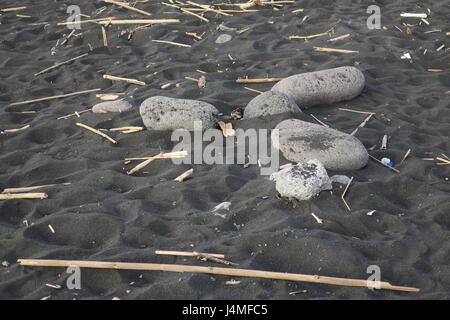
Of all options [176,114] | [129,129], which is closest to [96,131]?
[129,129]

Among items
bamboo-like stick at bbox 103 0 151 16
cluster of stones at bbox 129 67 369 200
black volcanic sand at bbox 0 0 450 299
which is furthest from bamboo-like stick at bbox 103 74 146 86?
bamboo-like stick at bbox 103 0 151 16

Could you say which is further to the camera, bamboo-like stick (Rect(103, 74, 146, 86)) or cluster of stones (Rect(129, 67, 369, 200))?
bamboo-like stick (Rect(103, 74, 146, 86))

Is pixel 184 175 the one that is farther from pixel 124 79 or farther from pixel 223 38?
pixel 223 38

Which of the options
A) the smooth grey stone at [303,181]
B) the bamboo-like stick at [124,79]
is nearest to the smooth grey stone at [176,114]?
the bamboo-like stick at [124,79]

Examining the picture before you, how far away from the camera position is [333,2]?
9.02 meters

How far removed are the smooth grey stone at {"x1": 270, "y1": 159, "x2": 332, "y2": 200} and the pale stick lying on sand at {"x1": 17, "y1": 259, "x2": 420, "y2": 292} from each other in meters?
0.88

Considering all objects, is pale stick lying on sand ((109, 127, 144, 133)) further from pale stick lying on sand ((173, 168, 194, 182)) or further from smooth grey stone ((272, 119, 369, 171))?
smooth grey stone ((272, 119, 369, 171))

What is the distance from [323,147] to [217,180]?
932 millimetres

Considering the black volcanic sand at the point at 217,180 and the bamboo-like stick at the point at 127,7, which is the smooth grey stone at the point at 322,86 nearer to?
the black volcanic sand at the point at 217,180

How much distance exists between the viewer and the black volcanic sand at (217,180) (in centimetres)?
389

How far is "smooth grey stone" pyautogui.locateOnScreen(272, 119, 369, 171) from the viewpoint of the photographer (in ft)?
16.2
